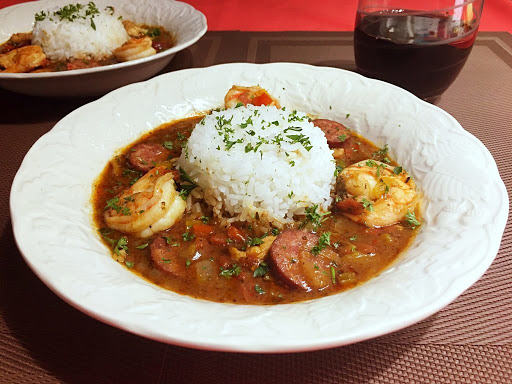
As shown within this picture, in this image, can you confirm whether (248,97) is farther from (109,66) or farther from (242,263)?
(242,263)

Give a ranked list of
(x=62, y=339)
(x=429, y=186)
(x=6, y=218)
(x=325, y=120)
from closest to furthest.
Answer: (x=62, y=339), (x=429, y=186), (x=6, y=218), (x=325, y=120)

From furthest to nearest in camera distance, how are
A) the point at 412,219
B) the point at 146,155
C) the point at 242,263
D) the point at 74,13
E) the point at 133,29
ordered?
1. the point at 133,29
2. the point at 74,13
3. the point at 146,155
4. the point at 412,219
5. the point at 242,263

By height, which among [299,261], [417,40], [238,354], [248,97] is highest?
[417,40]

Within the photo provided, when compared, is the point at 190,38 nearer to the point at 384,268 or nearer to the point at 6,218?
the point at 6,218

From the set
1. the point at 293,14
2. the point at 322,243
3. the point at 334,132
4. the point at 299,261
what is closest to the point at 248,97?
the point at 334,132

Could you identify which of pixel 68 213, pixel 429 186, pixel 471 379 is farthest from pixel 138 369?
pixel 429 186

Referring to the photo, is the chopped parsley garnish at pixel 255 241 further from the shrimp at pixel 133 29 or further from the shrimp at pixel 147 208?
the shrimp at pixel 133 29
